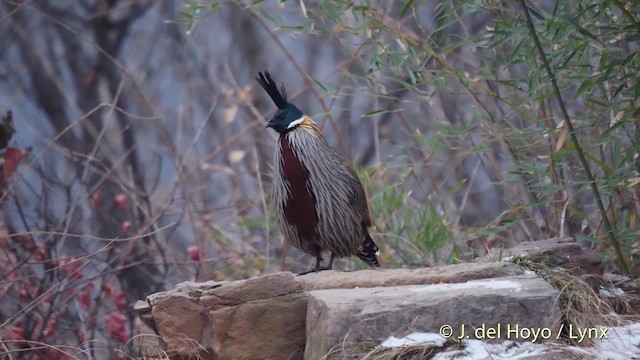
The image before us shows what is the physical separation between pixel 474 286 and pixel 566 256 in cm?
84

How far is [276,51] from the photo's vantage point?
30.4 ft

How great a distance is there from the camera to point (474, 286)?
361cm

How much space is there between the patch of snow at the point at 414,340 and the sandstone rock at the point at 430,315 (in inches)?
0.7

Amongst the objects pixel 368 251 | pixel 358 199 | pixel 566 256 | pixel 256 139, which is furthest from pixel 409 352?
pixel 256 139

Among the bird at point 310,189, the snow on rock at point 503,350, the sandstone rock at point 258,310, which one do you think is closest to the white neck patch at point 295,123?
the bird at point 310,189

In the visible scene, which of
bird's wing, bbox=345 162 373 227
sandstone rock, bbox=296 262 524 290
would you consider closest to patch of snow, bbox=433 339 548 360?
sandstone rock, bbox=296 262 524 290

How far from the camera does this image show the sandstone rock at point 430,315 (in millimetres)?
3375

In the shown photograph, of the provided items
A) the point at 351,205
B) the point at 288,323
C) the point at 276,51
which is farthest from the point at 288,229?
the point at 276,51

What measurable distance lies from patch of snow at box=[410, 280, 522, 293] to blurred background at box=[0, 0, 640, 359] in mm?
988

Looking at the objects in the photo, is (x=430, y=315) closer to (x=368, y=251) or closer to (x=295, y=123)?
(x=295, y=123)

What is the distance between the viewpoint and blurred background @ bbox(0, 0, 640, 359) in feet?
16.3

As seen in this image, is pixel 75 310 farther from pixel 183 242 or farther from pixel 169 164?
pixel 169 164

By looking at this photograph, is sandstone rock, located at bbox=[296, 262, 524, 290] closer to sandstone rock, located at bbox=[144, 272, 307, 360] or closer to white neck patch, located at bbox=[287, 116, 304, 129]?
sandstone rock, located at bbox=[144, 272, 307, 360]

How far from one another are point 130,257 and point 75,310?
0.48 m
